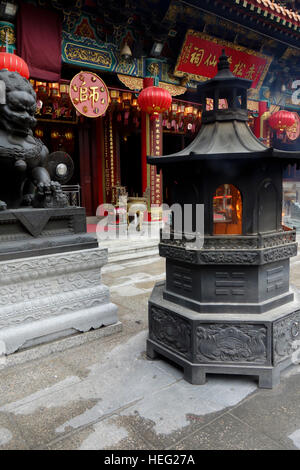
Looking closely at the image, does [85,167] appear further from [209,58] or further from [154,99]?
[209,58]

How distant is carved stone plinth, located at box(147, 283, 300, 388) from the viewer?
2.61 m

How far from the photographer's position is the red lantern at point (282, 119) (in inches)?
458

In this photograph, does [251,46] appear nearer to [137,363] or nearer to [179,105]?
[179,105]

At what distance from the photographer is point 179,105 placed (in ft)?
33.9

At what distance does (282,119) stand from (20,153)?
10.6m

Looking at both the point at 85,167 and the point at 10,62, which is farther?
the point at 85,167

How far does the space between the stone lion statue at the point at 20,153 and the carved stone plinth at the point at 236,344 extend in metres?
1.99

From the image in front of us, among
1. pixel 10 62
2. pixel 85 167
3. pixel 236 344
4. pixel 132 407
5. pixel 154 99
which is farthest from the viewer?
pixel 85 167

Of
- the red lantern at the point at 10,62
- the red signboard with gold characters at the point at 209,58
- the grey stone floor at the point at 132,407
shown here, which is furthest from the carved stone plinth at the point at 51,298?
the red signboard with gold characters at the point at 209,58

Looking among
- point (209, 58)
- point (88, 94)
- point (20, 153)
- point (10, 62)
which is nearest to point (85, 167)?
point (88, 94)

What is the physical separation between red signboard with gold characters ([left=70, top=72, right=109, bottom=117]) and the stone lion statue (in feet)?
12.0

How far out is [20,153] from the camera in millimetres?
3469

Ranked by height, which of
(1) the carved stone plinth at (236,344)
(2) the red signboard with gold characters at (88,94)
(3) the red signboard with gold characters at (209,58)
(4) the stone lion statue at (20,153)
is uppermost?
(3) the red signboard with gold characters at (209,58)

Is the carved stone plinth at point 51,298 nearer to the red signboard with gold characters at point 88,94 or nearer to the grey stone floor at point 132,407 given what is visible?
the grey stone floor at point 132,407
